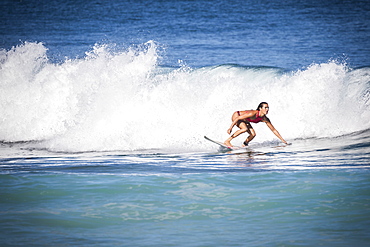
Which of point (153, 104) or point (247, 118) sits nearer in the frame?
point (247, 118)

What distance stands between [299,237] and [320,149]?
5282mm

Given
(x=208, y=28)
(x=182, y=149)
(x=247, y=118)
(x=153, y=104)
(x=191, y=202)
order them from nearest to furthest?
(x=191, y=202) → (x=247, y=118) → (x=182, y=149) → (x=153, y=104) → (x=208, y=28)

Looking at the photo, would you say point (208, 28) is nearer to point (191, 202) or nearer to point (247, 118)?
point (247, 118)

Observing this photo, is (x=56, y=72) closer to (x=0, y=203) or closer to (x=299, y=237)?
(x=0, y=203)

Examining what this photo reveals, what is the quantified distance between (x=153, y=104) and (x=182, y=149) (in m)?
4.04

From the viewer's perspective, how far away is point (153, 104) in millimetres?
15414

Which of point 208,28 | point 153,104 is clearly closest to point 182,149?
point 153,104

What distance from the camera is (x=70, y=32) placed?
128 ft

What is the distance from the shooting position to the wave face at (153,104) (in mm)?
13383

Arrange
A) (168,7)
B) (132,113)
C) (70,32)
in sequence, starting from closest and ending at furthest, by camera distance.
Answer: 1. (132,113)
2. (70,32)
3. (168,7)

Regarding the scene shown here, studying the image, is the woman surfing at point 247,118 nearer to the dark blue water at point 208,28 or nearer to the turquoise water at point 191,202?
the turquoise water at point 191,202

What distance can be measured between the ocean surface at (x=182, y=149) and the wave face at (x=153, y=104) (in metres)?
0.05

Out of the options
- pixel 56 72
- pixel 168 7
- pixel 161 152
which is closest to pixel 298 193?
pixel 161 152

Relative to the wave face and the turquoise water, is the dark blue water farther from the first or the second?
the turquoise water
